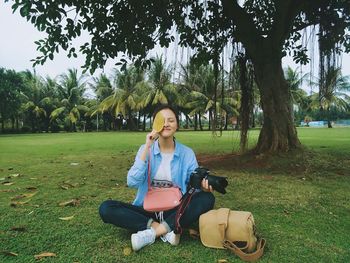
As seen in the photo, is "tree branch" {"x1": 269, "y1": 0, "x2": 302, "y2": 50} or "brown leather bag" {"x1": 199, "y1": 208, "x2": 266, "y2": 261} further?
"tree branch" {"x1": 269, "y1": 0, "x2": 302, "y2": 50}

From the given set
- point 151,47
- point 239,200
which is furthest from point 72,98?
point 239,200

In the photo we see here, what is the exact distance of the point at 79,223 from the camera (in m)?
3.32

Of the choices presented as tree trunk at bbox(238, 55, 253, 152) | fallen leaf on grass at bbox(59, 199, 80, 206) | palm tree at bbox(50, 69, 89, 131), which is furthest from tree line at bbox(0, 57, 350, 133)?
fallen leaf on grass at bbox(59, 199, 80, 206)

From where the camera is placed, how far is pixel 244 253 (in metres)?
2.45

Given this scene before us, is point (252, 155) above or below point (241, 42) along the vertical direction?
below

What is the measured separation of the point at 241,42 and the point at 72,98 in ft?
105

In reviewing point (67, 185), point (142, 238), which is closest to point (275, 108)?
point (67, 185)

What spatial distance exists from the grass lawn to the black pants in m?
0.15

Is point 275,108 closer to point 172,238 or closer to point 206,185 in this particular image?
point 206,185

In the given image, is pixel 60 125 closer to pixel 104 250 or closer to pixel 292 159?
pixel 292 159

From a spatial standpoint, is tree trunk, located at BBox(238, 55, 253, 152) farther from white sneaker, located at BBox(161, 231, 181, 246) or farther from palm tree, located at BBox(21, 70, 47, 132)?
palm tree, located at BBox(21, 70, 47, 132)

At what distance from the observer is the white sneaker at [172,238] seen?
2725mm

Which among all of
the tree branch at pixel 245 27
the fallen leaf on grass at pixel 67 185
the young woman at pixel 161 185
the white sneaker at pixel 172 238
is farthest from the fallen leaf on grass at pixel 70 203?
the tree branch at pixel 245 27

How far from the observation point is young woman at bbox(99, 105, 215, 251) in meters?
2.74
